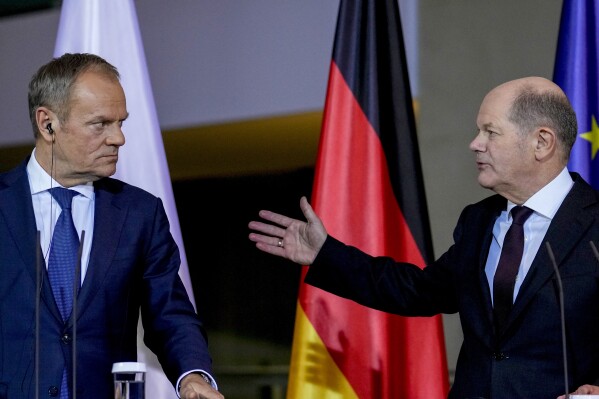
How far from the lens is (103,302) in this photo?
2.36 meters

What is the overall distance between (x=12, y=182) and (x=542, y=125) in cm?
132

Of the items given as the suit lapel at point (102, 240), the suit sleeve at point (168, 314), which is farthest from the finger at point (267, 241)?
the suit lapel at point (102, 240)

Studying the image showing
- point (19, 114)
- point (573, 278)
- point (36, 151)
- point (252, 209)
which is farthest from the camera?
→ point (252, 209)

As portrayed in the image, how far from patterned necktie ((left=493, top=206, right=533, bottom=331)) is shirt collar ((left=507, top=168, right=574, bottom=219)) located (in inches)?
2.7

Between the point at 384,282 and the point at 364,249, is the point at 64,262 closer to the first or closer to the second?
the point at 384,282

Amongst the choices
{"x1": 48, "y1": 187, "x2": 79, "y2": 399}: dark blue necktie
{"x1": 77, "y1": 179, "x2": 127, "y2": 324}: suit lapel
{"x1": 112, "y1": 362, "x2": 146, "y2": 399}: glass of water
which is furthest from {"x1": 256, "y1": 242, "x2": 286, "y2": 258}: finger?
{"x1": 112, "y1": 362, "x2": 146, "y2": 399}: glass of water

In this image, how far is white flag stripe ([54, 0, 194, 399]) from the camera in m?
3.20

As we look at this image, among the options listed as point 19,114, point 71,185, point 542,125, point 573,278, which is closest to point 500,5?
point 542,125

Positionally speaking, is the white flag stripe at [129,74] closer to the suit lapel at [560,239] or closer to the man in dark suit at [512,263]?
the man in dark suit at [512,263]

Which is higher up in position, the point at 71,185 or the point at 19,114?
the point at 19,114

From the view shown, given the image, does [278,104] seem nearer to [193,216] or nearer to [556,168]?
[193,216]

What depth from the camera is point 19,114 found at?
503cm

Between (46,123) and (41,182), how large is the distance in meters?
0.15

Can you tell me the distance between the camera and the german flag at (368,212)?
308 centimetres
